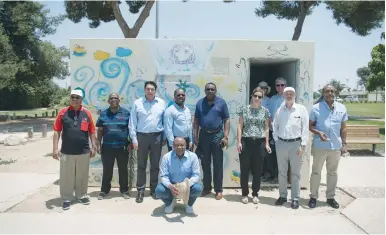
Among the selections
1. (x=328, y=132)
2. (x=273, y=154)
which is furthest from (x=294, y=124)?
(x=273, y=154)

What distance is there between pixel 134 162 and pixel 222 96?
204 cm

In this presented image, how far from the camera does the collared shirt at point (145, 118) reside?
573 cm

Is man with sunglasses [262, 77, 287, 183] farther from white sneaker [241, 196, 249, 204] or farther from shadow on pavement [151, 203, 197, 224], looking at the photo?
shadow on pavement [151, 203, 197, 224]

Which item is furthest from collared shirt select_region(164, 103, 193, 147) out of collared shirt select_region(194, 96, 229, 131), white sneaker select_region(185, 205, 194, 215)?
white sneaker select_region(185, 205, 194, 215)

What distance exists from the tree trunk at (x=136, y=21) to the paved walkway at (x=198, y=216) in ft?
33.6

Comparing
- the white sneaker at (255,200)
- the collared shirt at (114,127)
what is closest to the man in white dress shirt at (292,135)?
the white sneaker at (255,200)

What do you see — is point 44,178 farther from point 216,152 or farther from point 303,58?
point 303,58

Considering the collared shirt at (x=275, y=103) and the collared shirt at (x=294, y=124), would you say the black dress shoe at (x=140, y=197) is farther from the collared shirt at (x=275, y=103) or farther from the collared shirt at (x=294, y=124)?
the collared shirt at (x=275, y=103)

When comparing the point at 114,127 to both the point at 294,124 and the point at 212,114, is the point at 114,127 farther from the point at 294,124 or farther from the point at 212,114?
the point at 294,124

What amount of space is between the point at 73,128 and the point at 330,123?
156 inches

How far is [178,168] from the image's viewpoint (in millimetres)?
5117

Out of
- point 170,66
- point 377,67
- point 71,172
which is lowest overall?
point 71,172

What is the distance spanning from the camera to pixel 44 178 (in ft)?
24.6

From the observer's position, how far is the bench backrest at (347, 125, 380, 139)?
1116cm
